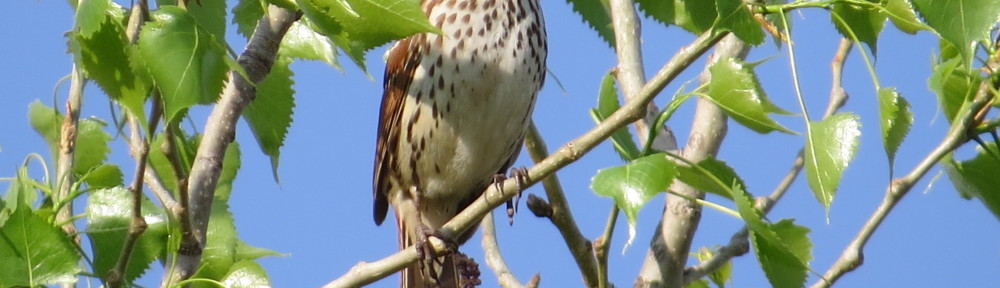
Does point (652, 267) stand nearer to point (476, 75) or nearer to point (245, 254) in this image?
point (476, 75)

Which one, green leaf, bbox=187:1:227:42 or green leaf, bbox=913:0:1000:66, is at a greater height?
green leaf, bbox=187:1:227:42

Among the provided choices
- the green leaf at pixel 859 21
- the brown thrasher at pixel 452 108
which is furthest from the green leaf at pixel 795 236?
the brown thrasher at pixel 452 108

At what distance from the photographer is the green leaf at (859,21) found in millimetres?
2520

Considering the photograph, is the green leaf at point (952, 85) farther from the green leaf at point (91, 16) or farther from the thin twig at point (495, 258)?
the thin twig at point (495, 258)

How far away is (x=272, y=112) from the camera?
3.37m

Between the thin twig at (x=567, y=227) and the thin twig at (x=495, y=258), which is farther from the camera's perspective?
the thin twig at (x=495, y=258)

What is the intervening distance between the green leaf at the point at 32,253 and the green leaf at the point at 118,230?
209mm

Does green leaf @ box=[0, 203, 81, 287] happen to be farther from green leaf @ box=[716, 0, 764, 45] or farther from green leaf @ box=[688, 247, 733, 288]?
green leaf @ box=[688, 247, 733, 288]

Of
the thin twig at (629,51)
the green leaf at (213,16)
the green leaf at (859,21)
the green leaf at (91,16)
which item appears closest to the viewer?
the green leaf at (91,16)

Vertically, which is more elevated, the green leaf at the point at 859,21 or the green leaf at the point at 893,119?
the green leaf at the point at 859,21

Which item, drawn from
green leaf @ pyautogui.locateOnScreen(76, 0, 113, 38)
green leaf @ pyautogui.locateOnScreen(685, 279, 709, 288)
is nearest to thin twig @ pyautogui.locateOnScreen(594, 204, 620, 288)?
green leaf @ pyautogui.locateOnScreen(685, 279, 709, 288)

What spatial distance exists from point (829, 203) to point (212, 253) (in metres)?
1.73

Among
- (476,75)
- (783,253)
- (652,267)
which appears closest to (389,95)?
(476,75)

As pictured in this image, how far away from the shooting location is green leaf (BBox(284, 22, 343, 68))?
342 cm
